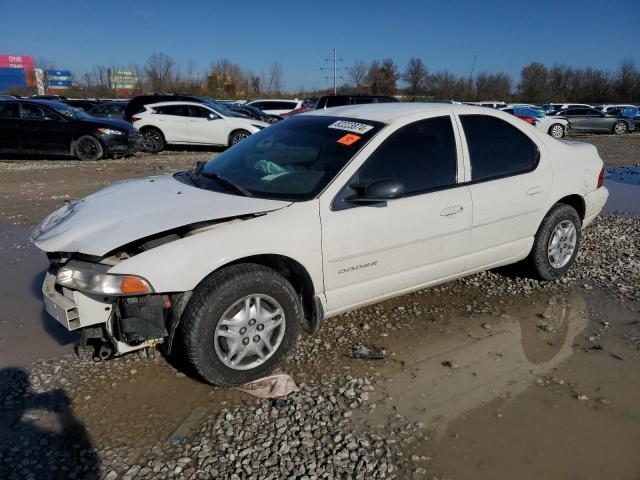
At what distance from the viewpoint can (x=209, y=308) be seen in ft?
9.75

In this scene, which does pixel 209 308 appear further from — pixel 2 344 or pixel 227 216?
pixel 2 344

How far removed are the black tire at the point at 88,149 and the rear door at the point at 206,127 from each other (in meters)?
3.09

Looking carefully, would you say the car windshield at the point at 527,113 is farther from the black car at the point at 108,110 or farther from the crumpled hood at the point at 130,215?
the crumpled hood at the point at 130,215

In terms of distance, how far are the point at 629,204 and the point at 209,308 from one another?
840cm

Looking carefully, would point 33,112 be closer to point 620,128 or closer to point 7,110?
point 7,110

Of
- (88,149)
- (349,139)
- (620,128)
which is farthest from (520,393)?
(620,128)

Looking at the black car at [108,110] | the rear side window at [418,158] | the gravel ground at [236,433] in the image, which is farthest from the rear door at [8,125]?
the rear side window at [418,158]

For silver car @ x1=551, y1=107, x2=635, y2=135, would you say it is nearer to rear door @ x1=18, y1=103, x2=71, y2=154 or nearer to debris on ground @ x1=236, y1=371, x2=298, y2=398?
rear door @ x1=18, y1=103, x2=71, y2=154

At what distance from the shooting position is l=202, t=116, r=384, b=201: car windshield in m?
3.56

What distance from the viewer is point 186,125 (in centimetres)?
1538

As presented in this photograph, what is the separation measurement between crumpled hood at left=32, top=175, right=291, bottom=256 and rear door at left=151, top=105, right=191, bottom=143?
40.0 ft

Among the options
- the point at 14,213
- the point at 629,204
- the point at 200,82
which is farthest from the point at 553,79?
the point at 14,213

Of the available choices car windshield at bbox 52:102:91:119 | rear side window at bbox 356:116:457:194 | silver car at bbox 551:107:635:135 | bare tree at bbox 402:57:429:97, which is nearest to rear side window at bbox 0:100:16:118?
car windshield at bbox 52:102:91:119

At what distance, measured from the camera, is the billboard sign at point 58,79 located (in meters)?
69.1
